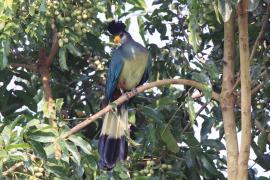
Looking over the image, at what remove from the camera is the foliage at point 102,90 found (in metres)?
3.28

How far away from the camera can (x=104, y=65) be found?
479cm

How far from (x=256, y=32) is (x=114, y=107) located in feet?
3.28

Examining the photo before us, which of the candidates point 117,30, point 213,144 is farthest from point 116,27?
point 213,144

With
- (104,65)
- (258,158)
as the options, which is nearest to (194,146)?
(258,158)

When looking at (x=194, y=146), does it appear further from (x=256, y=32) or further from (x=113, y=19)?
(x=113, y=19)

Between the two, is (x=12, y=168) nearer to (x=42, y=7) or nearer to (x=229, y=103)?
(x=42, y=7)

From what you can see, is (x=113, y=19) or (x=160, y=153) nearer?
(x=160, y=153)

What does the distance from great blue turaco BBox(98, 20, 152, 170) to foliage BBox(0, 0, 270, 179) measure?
7 centimetres

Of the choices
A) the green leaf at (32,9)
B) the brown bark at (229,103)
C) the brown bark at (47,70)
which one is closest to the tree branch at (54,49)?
the brown bark at (47,70)

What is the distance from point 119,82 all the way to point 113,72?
0.31m

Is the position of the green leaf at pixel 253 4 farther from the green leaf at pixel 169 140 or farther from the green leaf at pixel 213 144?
the green leaf at pixel 213 144

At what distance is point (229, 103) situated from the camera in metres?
3.49

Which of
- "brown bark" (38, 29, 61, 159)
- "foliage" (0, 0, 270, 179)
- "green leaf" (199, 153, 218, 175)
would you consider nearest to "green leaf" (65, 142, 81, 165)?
"foliage" (0, 0, 270, 179)

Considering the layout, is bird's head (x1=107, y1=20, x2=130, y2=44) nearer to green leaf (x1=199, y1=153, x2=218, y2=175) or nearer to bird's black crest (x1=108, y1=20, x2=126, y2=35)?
bird's black crest (x1=108, y1=20, x2=126, y2=35)
